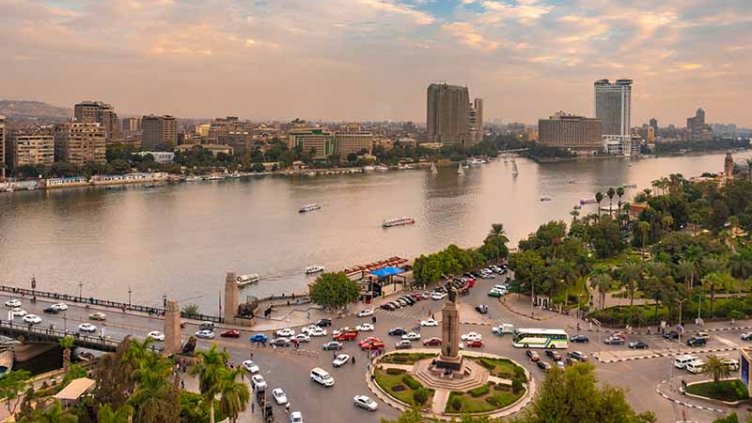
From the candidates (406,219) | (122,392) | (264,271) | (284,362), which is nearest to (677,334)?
(284,362)

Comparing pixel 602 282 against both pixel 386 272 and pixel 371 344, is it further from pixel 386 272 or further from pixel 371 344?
pixel 386 272

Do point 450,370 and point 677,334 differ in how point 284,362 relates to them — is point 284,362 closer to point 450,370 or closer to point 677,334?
point 450,370

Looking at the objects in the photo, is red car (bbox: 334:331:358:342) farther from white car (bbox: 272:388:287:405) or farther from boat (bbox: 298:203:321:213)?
boat (bbox: 298:203:321:213)

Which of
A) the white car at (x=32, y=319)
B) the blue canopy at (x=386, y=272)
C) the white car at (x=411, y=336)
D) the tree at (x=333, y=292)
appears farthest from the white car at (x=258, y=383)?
the blue canopy at (x=386, y=272)

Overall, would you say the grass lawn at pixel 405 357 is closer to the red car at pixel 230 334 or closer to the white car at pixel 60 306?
the red car at pixel 230 334

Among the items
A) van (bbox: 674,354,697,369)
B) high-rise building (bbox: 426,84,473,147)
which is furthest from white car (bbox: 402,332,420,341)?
high-rise building (bbox: 426,84,473,147)

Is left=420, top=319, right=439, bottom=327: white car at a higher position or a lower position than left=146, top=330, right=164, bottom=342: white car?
higher
